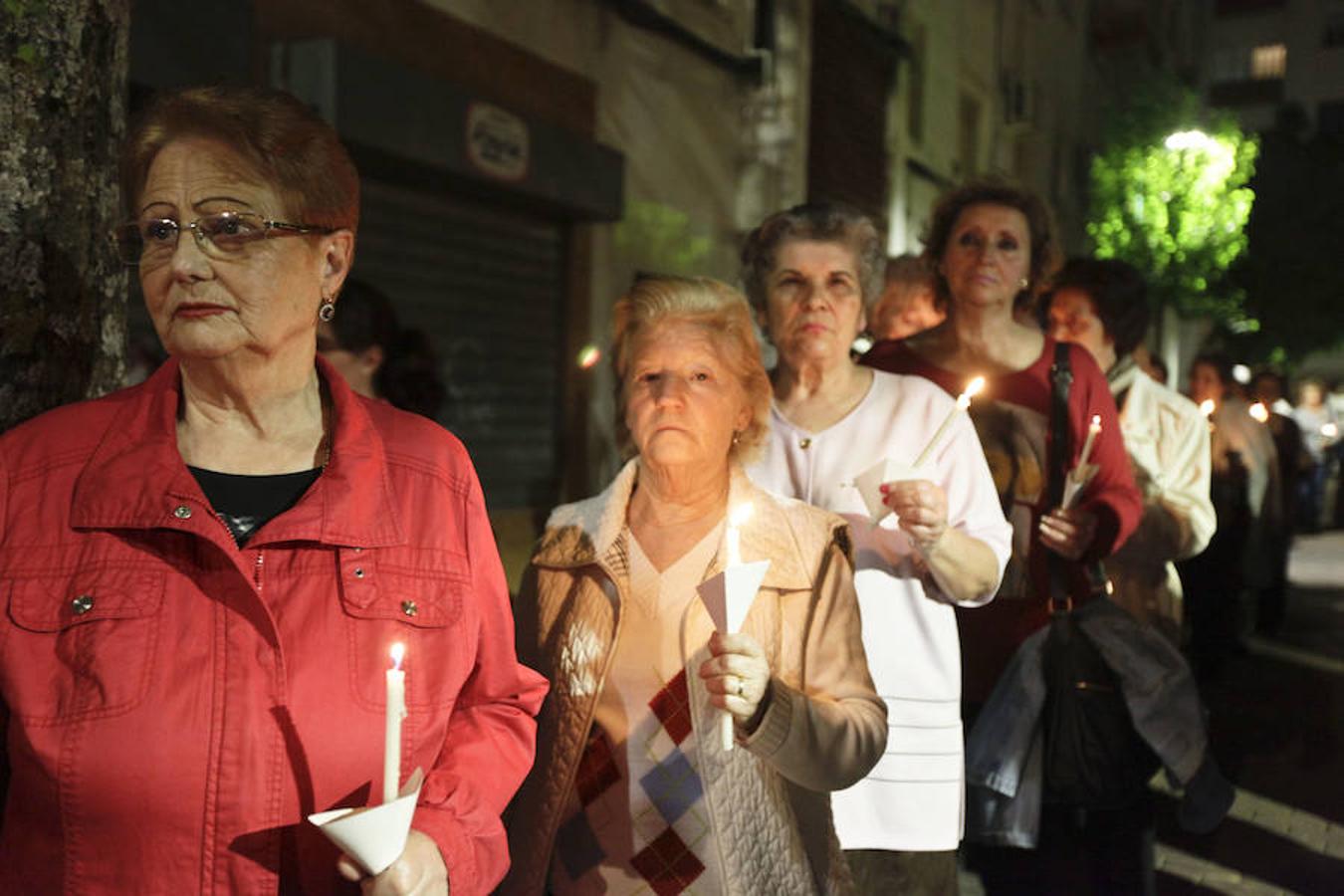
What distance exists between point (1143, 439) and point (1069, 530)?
4.83ft

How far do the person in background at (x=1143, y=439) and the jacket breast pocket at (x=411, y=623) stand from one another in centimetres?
317

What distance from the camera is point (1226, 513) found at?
29.7ft

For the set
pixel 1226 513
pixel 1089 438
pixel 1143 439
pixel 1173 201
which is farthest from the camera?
pixel 1173 201

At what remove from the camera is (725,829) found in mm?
2441

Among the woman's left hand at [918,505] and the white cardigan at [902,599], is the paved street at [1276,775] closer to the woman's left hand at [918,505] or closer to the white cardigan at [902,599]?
the white cardigan at [902,599]

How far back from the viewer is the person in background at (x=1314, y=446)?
1870 cm

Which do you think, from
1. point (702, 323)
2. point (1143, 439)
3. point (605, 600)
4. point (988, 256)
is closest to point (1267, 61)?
point (1143, 439)

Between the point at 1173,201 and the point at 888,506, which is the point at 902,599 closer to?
the point at 888,506

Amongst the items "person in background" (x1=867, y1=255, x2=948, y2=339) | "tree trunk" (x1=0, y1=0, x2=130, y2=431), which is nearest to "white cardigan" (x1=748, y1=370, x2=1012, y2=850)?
"tree trunk" (x1=0, y1=0, x2=130, y2=431)

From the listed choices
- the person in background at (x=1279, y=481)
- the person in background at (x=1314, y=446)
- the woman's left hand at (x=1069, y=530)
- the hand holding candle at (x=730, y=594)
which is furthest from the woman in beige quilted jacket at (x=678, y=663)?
the person in background at (x=1314, y=446)

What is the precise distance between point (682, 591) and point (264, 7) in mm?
6274

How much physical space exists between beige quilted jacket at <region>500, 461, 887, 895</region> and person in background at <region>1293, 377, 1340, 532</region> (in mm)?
17054

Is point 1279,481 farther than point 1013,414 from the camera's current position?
Yes

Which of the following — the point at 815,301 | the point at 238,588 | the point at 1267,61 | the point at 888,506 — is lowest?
the point at 238,588
